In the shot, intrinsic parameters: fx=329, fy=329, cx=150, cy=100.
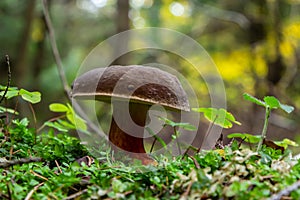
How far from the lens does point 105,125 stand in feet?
10.9

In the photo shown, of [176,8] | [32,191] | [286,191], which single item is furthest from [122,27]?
[176,8]

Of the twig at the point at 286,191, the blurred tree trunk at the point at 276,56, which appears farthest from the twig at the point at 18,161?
the blurred tree trunk at the point at 276,56

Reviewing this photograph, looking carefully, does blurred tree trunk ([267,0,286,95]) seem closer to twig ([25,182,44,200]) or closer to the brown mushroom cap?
the brown mushroom cap

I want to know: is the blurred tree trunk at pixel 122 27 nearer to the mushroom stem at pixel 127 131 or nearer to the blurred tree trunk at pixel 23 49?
the blurred tree trunk at pixel 23 49

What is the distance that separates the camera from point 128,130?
4.22 ft

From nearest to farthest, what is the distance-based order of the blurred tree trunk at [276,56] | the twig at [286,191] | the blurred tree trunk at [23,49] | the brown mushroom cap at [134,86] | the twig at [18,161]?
the twig at [286,191] → the twig at [18,161] → the brown mushroom cap at [134,86] → the blurred tree trunk at [23,49] → the blurred tree trunk at [276,56]

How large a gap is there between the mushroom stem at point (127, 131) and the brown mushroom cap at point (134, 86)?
10cm

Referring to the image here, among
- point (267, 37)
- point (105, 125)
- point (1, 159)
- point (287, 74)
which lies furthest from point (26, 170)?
point (267, 37)

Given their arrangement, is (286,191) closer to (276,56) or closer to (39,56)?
(276,56)

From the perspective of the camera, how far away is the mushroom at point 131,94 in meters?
1.14

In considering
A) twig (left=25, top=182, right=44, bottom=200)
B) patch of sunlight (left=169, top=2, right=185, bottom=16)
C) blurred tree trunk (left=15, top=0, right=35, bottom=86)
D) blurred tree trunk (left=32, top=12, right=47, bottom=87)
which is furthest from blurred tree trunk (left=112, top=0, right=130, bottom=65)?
patch of sunlight (left=169, top=2, right=185, bottom=16)

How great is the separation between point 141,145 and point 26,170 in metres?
0.50

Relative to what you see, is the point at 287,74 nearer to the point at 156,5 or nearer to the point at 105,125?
the point at 156,5

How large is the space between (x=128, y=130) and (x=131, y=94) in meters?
0.21
